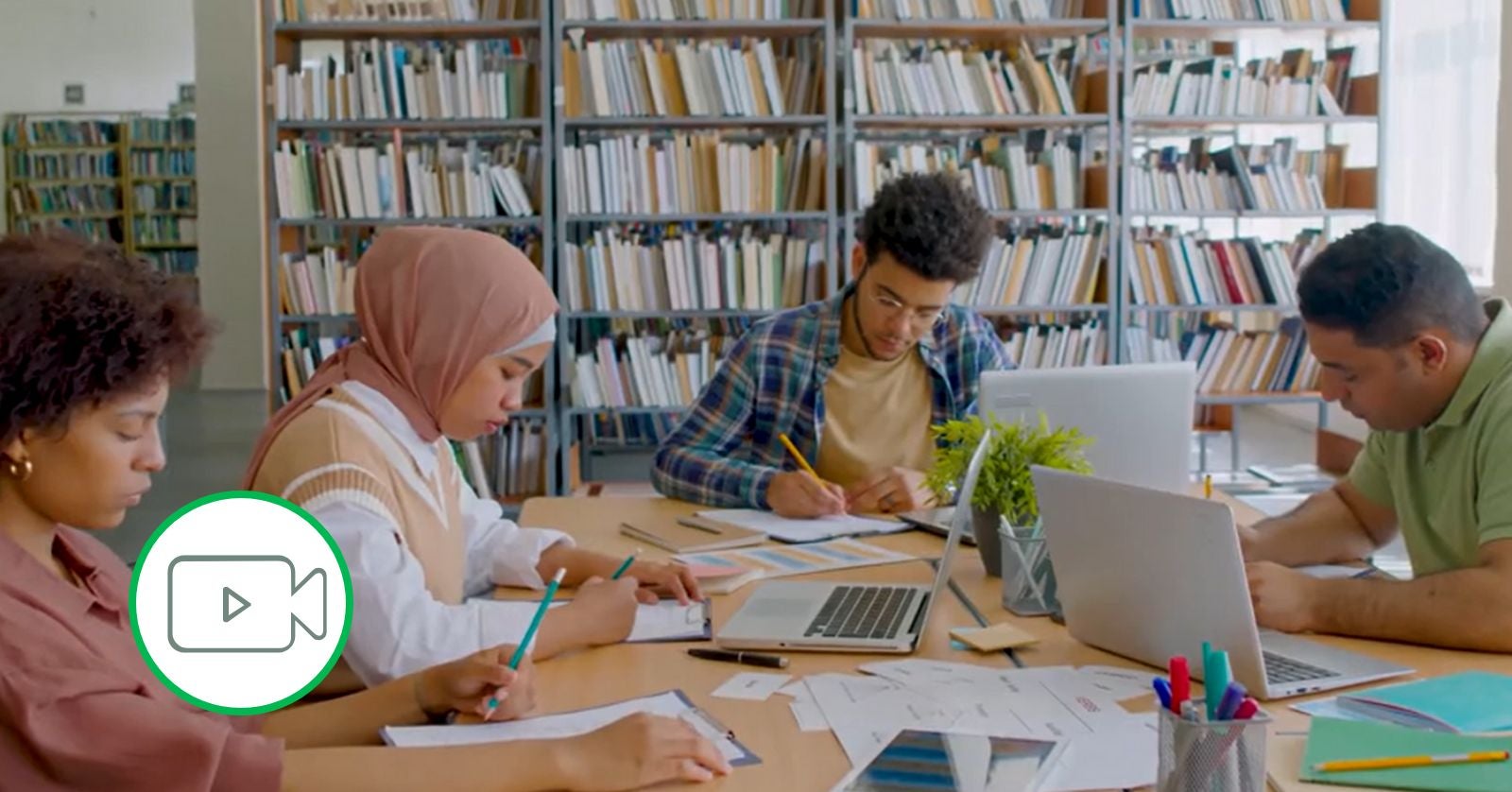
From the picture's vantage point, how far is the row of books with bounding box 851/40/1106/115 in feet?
17.9

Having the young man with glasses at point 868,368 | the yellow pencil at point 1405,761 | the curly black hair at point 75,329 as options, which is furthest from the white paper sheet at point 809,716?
the young man with glasses at point 868,368

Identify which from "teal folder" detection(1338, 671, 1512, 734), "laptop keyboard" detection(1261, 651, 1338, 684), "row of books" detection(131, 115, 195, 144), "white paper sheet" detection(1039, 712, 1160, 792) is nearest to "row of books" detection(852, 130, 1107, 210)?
"laptop keyboard" detection(1261, 651, 1338, 684)

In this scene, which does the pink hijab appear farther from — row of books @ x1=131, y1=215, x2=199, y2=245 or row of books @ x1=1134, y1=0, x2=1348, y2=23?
row of books @ x1=131, y1=215, x2=199, y2=245

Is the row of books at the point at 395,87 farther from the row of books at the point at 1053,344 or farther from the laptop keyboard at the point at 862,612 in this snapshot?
the laptop keyboard at the point at 862,612

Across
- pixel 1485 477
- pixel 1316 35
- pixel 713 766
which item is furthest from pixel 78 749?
pixel 1316 35

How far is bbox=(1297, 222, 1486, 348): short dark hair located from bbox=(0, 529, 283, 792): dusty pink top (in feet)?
4.60

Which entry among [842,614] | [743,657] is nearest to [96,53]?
[842,614]

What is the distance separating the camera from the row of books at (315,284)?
546 cm

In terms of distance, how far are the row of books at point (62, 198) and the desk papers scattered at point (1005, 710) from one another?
14.5m

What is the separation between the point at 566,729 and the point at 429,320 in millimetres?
587

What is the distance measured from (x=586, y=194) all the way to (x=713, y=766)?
4.21 m

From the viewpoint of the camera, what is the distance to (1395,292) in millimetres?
1949

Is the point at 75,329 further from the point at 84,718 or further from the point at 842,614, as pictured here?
the point at 842,614

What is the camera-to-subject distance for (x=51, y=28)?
14.4 m
